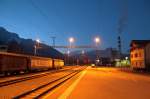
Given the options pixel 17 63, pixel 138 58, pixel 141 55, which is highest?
pixel 141 55

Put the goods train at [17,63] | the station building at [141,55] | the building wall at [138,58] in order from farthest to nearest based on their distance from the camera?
the building wall at [138,58], the station building at [141,55], the goods train at [17,63]

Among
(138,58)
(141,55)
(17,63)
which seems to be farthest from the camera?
(138,58)

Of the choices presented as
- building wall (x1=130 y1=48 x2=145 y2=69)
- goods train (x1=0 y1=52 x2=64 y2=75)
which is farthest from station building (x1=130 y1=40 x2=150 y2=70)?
goods train (x1=0 y1=52 x2=64 y2=75)

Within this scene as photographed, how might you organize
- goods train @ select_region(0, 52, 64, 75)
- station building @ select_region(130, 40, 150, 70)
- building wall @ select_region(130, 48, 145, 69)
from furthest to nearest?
building wall @ select_region(130, 48, 145, 69)
station building @ select_region(130, 40, 150, 70)
goods train @ select_region(0, 52, 64, 75)

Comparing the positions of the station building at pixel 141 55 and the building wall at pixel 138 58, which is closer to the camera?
the station building at pixel 141 55

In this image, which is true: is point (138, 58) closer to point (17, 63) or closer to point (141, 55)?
point (141, 55)

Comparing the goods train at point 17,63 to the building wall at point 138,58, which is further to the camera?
the building wall at point 138,58

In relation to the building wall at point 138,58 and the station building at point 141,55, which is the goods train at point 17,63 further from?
the building wall at point 138,58

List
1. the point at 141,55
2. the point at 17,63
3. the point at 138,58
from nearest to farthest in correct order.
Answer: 1. the point at 17,63
2. the point at 141,55
3. the point at 138,58

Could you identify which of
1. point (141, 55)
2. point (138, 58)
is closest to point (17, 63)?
point (141, 55)

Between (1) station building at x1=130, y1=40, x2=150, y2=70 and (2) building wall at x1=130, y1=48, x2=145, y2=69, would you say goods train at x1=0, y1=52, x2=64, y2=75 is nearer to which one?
(1) station building at x1=130, y1=40, x2=150, y2=70

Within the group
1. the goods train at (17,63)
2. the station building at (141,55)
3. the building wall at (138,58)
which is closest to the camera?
the goods train at (17,63)

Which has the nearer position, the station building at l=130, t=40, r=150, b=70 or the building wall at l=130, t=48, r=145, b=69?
the station building at l=130, t=40, r=150, b=70

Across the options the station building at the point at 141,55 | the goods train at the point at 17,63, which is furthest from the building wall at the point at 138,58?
the goods train at the point at 17,63
